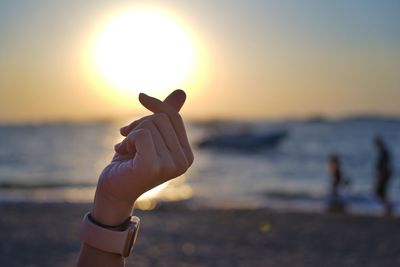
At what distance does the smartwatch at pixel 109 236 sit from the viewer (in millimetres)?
2164

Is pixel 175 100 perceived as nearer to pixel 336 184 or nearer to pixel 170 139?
pixel 170 139

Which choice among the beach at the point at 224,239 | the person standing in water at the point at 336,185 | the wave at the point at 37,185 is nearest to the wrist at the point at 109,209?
the beach at the point at 224,239

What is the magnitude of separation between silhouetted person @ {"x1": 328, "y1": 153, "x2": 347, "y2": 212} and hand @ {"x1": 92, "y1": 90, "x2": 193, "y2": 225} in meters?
16.6

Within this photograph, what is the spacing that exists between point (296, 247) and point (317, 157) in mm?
38704

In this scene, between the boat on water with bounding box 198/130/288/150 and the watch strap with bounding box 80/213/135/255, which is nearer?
the watch strap with bounding box 80/213/135/255

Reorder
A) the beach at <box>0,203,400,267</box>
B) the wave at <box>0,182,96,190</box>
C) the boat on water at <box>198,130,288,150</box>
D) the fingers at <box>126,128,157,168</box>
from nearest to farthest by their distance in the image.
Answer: the fingers at <box>126,128,157,168</box> < the beach at <box>0,203,400,267</box> < the wave at <box>0,182,96,190</box> < the boat on water at <box>198,130,288,150</box>

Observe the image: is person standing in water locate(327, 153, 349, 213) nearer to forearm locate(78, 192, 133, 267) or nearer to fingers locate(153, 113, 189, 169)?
forearm locate(78, 192, 133, 267)

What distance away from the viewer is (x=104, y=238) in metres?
2.17

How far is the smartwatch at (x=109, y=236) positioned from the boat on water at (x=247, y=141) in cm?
6616

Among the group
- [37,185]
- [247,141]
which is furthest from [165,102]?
[247,141]

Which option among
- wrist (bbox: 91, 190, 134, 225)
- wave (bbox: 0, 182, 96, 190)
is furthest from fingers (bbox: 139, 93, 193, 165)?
wave (bbox: 0, 182, 96, 190)

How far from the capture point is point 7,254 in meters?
10.9

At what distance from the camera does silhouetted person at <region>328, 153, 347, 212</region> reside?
18406mm

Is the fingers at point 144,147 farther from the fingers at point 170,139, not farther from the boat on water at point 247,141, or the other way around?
the boat on water at point 247,141
